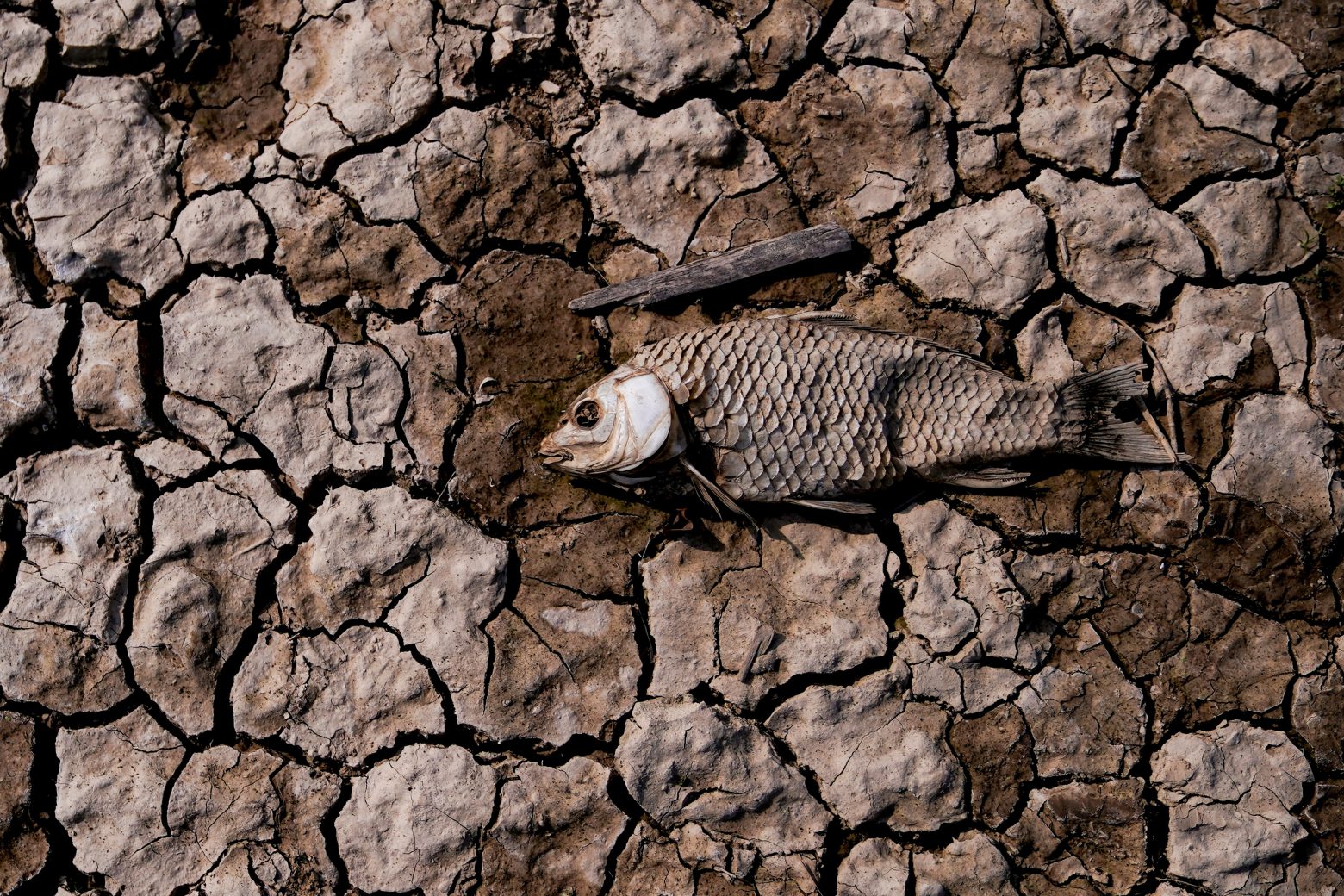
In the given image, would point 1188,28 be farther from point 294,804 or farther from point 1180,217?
point 294,804

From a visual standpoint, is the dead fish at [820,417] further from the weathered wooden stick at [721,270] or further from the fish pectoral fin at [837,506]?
the weathered wooden stick at [721,270]

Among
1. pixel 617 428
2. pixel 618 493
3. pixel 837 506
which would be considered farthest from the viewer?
pixel 618 493

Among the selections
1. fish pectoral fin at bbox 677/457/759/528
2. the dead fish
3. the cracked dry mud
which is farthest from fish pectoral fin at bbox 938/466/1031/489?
fish pectoral fin at bbox 677/457/759/528

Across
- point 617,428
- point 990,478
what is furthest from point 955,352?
point 617,428

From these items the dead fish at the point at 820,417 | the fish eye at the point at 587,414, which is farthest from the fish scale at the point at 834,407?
the fish eye at the point at 587,414

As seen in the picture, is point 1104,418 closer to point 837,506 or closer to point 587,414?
point 837,506

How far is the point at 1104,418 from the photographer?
3.24 m

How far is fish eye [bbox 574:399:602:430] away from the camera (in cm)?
312

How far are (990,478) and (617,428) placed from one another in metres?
1.32

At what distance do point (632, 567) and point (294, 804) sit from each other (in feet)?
4.49

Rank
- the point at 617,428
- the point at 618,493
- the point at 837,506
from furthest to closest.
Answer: the point at 618,493 < the point at 837,506 < the point at 617,428

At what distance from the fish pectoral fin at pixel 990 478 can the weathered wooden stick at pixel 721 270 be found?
908 millimetres

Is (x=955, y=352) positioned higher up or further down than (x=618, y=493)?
higher up

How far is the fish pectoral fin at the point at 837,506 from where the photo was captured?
320 centimetres
